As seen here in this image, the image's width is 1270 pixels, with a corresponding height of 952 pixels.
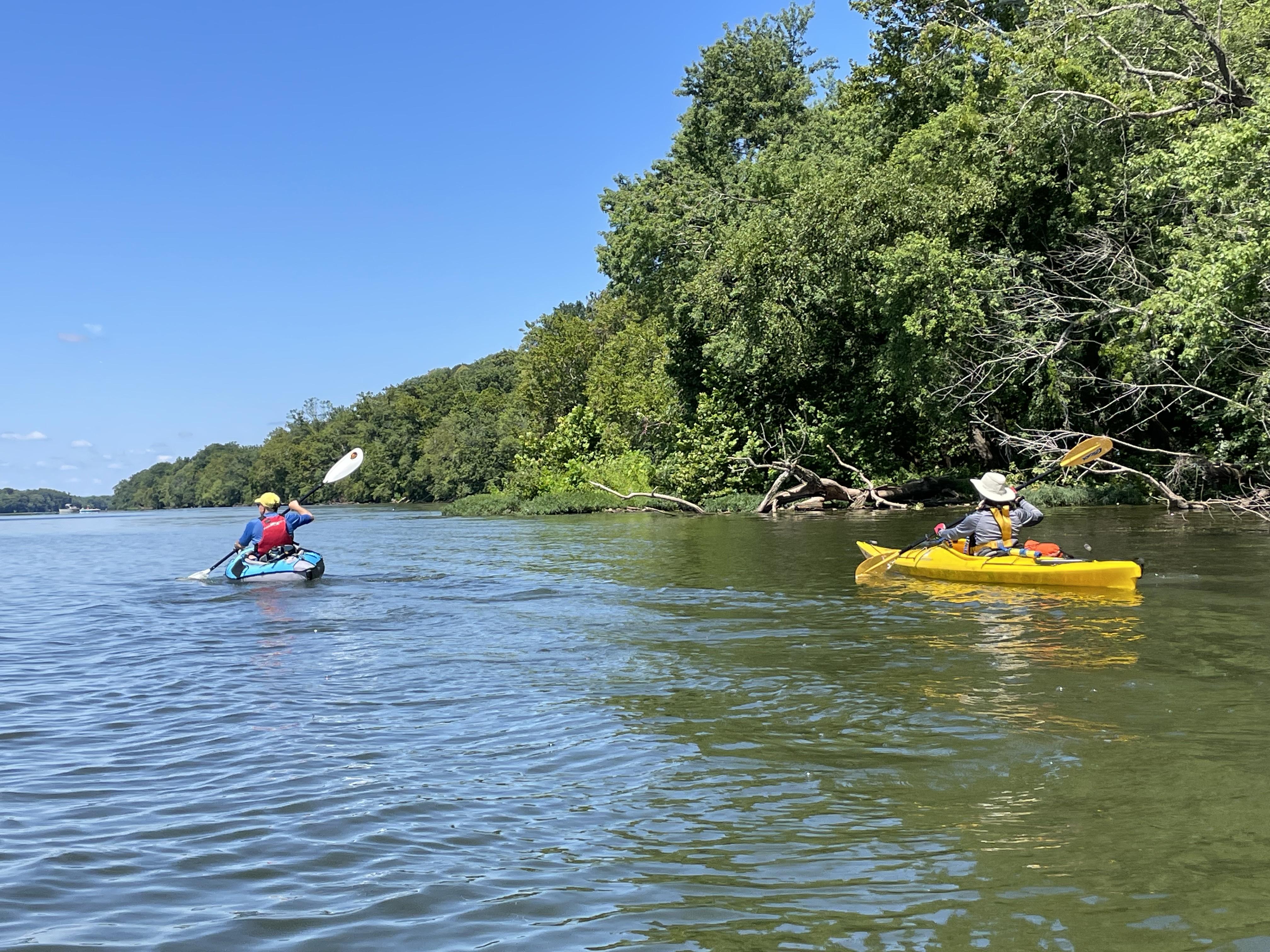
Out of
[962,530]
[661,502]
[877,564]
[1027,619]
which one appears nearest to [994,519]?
[962,530]

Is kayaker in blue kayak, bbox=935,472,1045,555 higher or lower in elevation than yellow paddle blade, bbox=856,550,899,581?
higher

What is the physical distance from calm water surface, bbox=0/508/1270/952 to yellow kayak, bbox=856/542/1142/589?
11.9 inches

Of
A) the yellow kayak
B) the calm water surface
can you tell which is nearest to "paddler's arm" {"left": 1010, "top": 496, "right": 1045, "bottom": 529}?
the yellow kayak

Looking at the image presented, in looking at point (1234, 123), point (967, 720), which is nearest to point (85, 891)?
point (967, 720)

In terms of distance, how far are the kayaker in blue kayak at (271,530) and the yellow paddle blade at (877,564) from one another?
8.04 m

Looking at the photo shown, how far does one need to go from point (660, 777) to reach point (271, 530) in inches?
459

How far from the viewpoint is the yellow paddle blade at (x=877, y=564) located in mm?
13578

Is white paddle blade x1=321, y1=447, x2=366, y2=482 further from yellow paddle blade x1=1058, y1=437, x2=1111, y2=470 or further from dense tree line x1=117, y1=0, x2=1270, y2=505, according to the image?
dense tree line x1=117, y1=0, x2=1270, y2=505

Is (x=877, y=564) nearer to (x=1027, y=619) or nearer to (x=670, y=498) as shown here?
(x=1027, y=619)

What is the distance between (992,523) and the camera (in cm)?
1297

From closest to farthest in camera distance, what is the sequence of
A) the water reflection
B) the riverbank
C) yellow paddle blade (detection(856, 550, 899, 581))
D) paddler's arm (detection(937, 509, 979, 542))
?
the water reflection, paddler's arm (detection(937, 509, 979, 542)), yellow paddle blade (detection(856, 550, 899, 581)), the riverbank

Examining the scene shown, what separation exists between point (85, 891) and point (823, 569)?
1203 cm

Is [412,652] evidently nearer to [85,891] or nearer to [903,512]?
[85,891]

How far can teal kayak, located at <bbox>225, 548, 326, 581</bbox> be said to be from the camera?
1559cm
